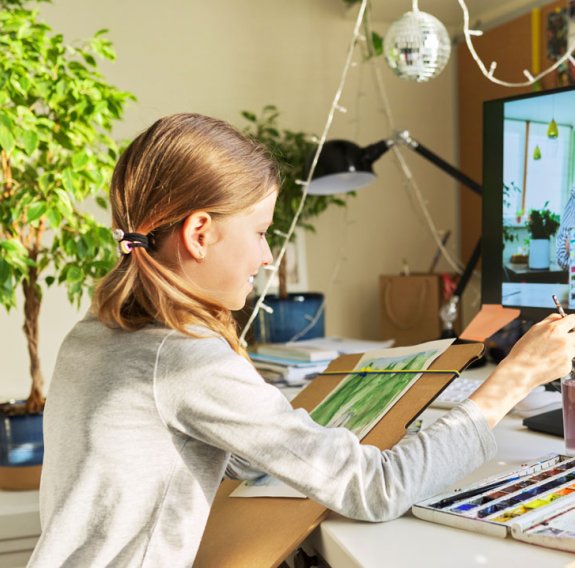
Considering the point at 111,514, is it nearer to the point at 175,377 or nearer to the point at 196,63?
the point at 175,377

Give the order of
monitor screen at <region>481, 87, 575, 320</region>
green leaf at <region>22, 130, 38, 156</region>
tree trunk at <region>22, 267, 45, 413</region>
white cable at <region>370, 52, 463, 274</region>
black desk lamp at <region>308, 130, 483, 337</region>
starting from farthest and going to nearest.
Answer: white cable at <region>370, 52, 463, 274</region> → black desk lamp at <region>308, 130, 483, 337</region> → tree trunk at <region>22, 267, 45, 413</region> → green leaf at <region>22, 130, 38, 156</region> → monitor screen at <region>481, 87, 575, 320</region>

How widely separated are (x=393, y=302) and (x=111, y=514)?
143 centimetres

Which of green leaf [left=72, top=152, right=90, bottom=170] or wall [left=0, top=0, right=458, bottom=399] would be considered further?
wall [left=0, top=0, right=458, bottom=399]

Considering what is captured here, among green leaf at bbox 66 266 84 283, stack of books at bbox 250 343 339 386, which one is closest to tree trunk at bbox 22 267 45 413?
green leaf at bbox 66 266 84 283

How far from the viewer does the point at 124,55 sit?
2.07 metres

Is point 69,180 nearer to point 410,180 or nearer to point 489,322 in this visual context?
point 489,322

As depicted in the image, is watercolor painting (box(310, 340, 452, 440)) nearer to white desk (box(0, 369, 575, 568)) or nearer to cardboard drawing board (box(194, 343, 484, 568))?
cardboard drawing board (box(194, 343, 484, 568))

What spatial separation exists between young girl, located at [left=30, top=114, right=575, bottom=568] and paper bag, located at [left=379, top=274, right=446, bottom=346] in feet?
3.71

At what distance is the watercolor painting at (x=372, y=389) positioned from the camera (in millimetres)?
952

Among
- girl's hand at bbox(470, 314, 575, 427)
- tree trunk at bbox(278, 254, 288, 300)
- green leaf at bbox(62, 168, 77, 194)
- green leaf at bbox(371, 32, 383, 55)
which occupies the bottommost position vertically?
tree trunk at bbox(278, 254, 288, 300)

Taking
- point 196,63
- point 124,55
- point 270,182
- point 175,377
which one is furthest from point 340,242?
point 175,377

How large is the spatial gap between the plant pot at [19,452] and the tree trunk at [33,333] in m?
0.04

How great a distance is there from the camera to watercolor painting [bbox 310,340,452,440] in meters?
0.95

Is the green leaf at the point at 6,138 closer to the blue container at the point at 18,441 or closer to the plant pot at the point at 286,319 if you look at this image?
the blue container at the point at 18,441
